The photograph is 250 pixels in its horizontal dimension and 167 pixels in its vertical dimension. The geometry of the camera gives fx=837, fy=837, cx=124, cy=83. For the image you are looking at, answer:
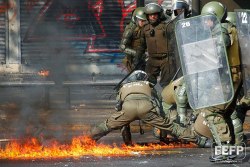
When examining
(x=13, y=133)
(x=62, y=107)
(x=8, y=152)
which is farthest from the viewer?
(x=62, y=107)

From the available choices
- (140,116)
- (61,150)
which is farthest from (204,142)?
(61,150)

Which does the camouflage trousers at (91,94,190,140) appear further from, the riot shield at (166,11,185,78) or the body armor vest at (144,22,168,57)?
the body armor vest at (144,22,168,57)

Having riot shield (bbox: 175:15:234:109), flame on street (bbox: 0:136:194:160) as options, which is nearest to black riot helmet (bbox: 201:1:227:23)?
riot shield (bbox: 175:15:234:109)

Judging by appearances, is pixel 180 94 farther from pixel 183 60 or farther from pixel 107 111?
pixel 107 111

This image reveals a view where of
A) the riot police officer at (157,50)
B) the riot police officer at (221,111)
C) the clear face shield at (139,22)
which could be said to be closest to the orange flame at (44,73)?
the riot police officer at (157,50)

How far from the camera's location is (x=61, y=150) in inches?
364

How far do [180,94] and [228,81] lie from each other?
1802mm

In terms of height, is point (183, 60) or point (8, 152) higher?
point (183, 60)

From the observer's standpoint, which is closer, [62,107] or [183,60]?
[183,60]

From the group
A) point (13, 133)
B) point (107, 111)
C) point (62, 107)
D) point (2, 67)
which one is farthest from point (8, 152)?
point (107, 111)

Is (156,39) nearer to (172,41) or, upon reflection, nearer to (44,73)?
(172,41)

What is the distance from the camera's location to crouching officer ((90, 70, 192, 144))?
372 inches

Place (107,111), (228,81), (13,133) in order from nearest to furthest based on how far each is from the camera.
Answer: (228,81) → (13,133) → (107,111)

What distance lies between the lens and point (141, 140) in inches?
411
